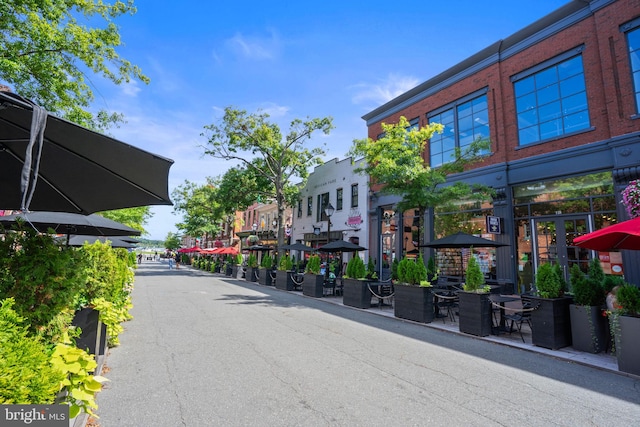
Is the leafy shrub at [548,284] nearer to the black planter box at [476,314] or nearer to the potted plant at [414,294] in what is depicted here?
the black planter box at [476,314]

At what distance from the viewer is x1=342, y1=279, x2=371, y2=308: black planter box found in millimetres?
11859

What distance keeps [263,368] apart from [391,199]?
15.9 m

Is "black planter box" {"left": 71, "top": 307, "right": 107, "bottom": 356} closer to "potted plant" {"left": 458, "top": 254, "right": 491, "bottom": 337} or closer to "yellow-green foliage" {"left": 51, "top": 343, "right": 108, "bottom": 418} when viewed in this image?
"yellow-green foliage" {"left": 51, "top": 343, "right": 108, "bottom": 418}

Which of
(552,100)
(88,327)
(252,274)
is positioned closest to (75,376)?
(88,327)

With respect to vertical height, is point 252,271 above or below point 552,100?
below

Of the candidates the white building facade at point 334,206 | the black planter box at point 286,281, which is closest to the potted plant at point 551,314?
the black planter box at point 286,281

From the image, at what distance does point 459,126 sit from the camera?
55.8 ft

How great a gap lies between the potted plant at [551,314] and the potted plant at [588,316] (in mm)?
168

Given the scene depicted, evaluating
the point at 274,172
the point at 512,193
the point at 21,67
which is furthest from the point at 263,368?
the point at 274,172

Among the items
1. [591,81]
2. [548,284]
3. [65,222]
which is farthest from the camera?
[591,81]

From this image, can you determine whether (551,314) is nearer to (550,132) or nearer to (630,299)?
(630,299)

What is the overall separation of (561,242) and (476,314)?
7.08m

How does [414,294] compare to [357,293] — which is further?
[357,293]

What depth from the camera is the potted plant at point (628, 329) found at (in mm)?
5323
